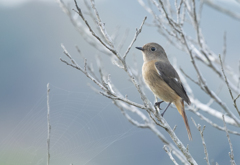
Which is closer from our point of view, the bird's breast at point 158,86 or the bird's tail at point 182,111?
the bird's tail at point 182,111

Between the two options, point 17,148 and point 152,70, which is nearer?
point 17,148

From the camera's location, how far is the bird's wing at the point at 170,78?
13.4ft

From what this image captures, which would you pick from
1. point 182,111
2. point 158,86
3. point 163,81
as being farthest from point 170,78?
point 182,111

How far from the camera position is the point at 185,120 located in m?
3.63

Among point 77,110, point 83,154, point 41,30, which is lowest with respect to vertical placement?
point 83,154

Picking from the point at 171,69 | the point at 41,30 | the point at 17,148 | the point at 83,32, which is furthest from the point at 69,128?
the point at 41,30

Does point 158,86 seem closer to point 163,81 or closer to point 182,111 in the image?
point 163,81

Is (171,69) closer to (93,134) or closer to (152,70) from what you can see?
(152,70)

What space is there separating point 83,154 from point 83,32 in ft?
5.83

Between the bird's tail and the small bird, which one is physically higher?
the small bird

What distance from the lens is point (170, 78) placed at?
168 inches

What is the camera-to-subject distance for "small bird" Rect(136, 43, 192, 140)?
402 centimetres

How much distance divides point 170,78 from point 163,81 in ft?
0.53

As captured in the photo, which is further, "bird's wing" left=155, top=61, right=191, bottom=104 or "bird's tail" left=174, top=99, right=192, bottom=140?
"bird's wing" left=155, top=61, right=191, bottom=104
